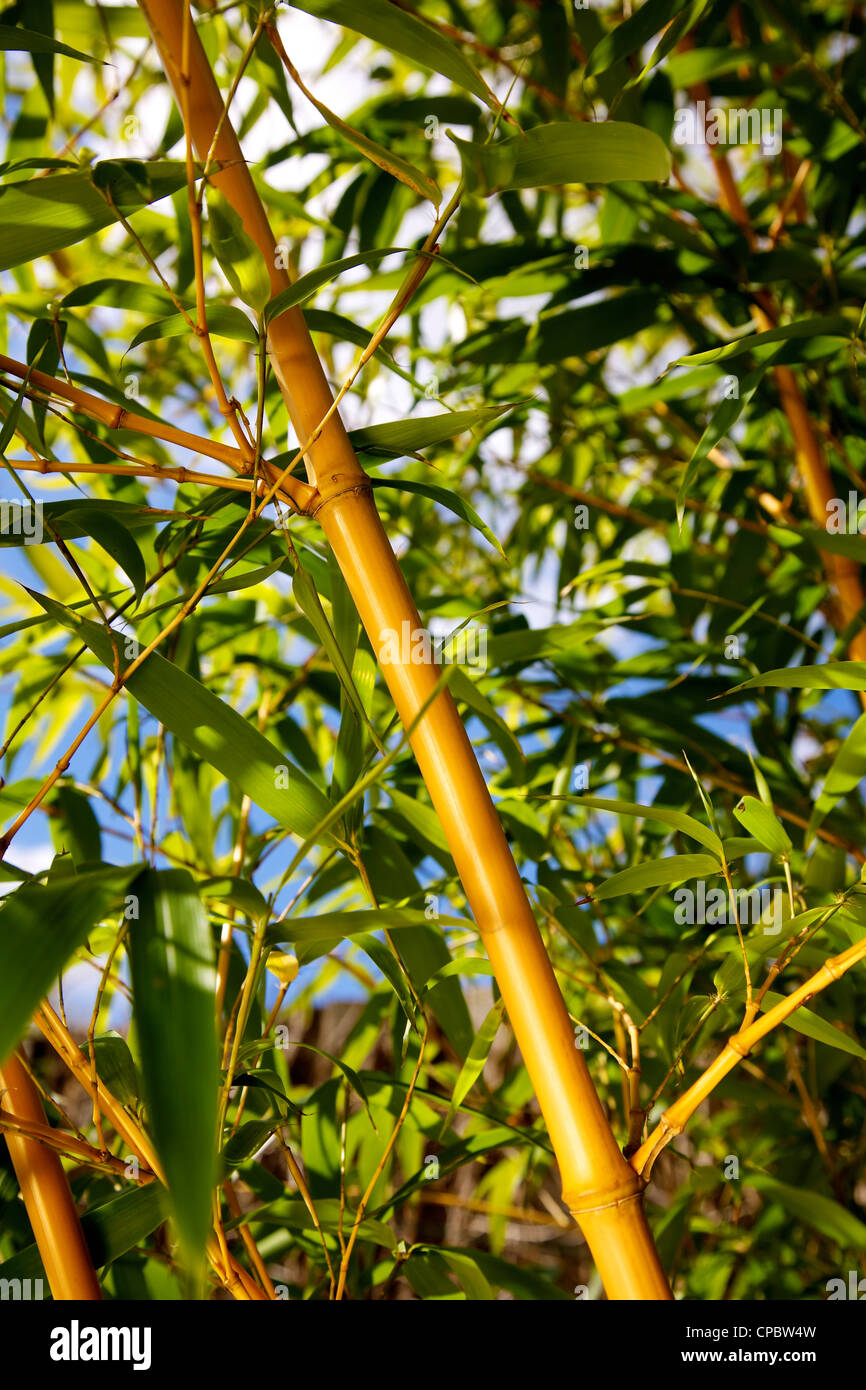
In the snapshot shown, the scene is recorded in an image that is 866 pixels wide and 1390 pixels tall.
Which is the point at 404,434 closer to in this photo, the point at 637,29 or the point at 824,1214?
the point at 637,29

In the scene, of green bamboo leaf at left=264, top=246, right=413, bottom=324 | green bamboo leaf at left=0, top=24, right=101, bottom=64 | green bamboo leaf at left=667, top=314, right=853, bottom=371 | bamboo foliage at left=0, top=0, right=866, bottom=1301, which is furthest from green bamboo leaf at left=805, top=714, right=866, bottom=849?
green bamboo leaf at left=0, top=24, right=101, bottom=64

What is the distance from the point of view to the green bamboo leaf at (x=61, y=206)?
270mm

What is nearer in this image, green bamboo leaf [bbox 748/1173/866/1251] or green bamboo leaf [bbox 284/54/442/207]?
green bamboo leaf [bbox 284/54/442/207]

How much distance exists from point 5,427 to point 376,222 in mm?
378

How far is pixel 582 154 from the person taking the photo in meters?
0.28

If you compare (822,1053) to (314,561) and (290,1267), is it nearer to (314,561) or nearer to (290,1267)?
(314,561)

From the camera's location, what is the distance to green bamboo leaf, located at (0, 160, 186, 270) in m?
0.27

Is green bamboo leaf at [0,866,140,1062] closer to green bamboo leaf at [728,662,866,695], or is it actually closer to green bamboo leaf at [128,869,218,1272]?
green bamboo leaf at [128,869,218,1272]

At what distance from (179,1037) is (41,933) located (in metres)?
0.04

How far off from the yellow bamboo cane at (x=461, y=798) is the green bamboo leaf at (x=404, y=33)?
0.15 feet

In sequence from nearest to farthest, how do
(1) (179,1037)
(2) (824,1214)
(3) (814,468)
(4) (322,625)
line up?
(1) (179,1037) → (4) (322,625) → (2) (824,1214) → (3) (814,468)

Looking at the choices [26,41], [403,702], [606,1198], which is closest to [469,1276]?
[606,1198]

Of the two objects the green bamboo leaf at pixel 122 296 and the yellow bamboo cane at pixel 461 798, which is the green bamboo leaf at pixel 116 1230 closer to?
the yellow bamboo cane at pixel 461 798

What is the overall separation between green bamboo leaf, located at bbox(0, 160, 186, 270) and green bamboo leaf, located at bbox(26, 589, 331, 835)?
115 mm
